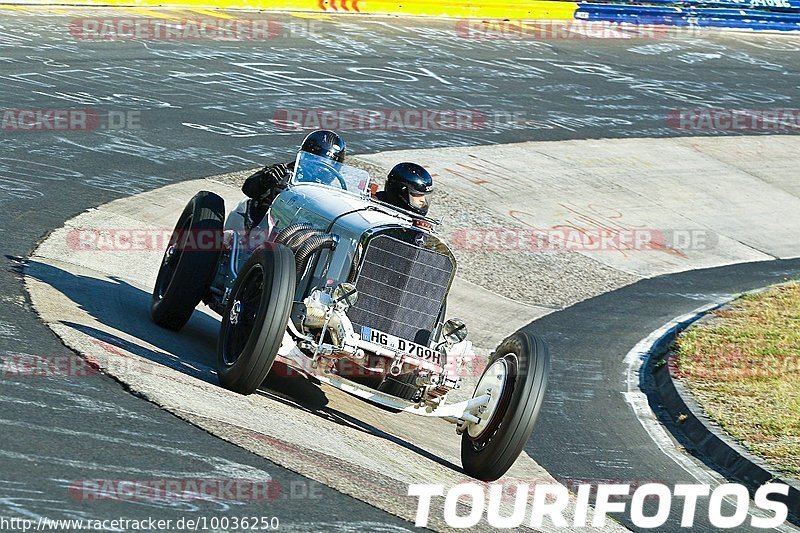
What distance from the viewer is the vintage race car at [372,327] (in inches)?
312

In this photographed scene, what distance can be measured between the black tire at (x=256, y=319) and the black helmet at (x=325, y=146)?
1962mm

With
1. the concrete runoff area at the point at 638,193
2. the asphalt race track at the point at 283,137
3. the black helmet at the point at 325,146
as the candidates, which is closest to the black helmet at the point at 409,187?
the black helmet at the point at 325,146

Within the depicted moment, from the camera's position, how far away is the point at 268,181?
388 inches

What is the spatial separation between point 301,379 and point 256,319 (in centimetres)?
192

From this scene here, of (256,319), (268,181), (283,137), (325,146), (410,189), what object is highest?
(325,146)

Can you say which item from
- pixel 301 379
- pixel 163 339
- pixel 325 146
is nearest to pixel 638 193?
pixel 325 146

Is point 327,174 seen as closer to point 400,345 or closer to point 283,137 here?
point 400,345

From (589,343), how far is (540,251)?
3.10 m

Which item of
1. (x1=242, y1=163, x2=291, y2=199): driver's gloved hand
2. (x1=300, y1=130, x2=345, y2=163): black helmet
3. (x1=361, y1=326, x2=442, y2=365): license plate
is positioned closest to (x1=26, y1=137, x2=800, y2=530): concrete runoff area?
(x1=361, y1=326, x2=442, y2=365): license plate

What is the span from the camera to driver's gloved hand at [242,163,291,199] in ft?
32.1

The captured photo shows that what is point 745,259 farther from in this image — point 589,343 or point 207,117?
point 207,117

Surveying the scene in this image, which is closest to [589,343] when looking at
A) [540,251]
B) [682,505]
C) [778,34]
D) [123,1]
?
[540,251]

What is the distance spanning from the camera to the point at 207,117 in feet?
59.7

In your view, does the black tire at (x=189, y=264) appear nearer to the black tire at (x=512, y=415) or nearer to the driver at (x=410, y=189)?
the driver at (x=410, y=189)
